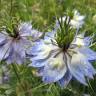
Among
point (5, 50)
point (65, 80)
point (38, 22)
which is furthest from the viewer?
point (38, 22)

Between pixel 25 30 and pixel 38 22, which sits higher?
pixel 25 30

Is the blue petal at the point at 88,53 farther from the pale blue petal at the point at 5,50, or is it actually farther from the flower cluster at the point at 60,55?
the pale blue petal at the point at 5,50

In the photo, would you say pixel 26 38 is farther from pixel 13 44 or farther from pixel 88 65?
pixel 88 65

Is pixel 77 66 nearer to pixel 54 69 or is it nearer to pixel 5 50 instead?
pixel 54 69

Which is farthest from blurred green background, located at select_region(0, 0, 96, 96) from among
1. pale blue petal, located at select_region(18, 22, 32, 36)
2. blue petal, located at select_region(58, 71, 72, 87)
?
blue petal, located at select_region(58, 71, 72, 87)

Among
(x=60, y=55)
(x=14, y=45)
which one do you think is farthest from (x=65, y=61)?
(x=14, y=45)

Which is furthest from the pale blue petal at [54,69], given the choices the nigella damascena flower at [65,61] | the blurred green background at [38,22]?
the blurred green background at [38,22]
